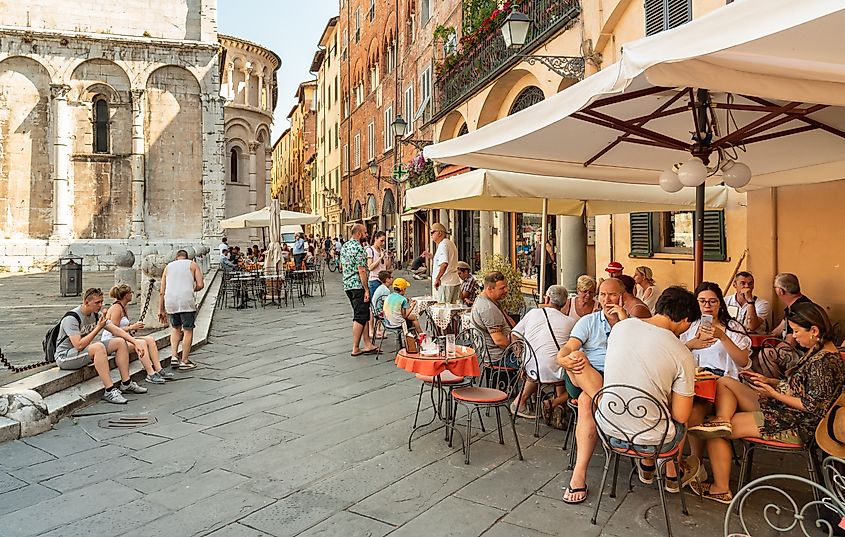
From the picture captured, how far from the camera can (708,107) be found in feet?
12.8

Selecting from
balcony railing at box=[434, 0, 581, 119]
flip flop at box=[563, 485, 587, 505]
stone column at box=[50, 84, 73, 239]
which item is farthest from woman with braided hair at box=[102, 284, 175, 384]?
stone column at box=[50, 84, 73, 239]

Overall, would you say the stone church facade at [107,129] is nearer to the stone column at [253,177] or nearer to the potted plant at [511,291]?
the stone column at [253,177]

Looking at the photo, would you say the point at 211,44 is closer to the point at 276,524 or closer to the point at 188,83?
the point at 188,83

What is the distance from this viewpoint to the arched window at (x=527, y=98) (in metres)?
12.4

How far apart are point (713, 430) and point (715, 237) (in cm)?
512

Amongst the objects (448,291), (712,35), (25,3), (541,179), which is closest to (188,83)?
(25,3)

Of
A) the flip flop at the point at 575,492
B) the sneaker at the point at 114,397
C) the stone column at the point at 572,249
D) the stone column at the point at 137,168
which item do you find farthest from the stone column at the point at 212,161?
the flip flop at the point at 575,492

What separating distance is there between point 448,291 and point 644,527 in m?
5.56

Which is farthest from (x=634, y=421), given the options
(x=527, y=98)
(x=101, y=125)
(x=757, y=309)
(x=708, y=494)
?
(x=101, y=125)

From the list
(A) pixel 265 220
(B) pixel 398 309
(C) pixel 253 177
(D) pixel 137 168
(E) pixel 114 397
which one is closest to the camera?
(E) pixel 114 397

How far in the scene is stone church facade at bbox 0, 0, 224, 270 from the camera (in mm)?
22062

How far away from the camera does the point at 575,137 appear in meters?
4.53

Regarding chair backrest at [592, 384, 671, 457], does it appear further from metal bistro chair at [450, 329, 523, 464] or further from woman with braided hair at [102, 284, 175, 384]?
woman with braided hair at [102, 284, 175, 384]

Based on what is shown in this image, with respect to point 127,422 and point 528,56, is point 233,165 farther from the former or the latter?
point 127,422
